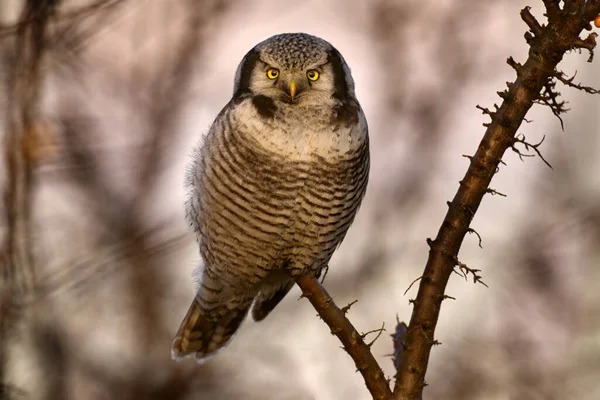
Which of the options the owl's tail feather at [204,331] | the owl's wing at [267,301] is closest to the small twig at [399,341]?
the owl's wing at [267,301]

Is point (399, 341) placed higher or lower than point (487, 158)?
lower

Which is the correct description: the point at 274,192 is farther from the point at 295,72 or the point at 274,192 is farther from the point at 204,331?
the point at 204,331

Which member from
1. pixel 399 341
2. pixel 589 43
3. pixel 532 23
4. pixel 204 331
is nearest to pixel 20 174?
pixel 399 341

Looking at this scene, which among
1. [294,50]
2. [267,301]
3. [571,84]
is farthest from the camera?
[267,301]

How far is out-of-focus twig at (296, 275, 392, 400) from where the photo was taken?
132 inches

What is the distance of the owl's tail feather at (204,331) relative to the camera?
5.70 metres

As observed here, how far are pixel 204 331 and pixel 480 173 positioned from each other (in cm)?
292

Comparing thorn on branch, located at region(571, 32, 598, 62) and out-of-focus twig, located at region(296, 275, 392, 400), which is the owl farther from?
thorn on branch, located at region(571, 32, 598, 62)

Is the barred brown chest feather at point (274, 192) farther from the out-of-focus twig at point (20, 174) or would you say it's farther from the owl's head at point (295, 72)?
the out-of-focus twig at point (20, 174)

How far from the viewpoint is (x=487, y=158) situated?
3.25 m

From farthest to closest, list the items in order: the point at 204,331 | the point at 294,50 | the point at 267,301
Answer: the point at 204,331 → the point at 267,301 → the point at 294,50

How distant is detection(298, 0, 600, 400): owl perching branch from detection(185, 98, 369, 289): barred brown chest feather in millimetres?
1215

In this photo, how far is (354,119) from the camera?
4.62m

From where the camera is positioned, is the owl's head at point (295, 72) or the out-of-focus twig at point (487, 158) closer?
the out-of-focus twig at point (487, 158)
